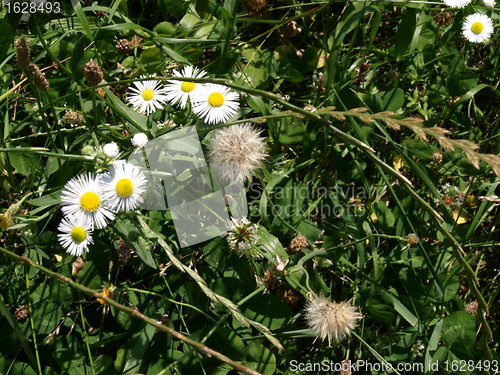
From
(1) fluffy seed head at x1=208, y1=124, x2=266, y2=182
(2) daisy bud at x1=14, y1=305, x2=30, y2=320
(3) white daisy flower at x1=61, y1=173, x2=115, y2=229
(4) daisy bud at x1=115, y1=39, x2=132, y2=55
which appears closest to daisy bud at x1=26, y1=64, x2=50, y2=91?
(3) white daisy flower at x1=61, y1=173, x2=115, y2=229

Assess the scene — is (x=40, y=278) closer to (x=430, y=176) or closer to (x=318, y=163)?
(x=318, y=163)

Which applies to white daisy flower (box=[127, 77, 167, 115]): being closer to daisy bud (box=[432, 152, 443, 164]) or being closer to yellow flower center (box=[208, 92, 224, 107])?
yellow flower center (box=[208, 92, 224, 107])

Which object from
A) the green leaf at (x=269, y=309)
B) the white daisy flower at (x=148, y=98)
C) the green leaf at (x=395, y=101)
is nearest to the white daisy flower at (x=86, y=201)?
the white daisy flower at (x=148, y=98)

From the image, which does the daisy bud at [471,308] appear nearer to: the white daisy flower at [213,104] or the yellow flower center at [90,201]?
the white daisy flower at [213,104]

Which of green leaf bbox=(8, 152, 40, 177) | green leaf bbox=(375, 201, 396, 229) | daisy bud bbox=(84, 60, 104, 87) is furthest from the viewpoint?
green leaf bbox=(375, 201, 396, 229)

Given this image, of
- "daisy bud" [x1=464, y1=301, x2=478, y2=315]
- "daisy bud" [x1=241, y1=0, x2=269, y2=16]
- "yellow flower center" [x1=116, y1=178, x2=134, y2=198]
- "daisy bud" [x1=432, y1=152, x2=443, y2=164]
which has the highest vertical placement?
"daisy bud" [x1=241, y1=0, x2=269, y2=16]

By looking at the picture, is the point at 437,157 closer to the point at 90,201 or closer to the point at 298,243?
the point at 298,243

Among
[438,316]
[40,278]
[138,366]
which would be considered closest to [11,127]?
[40,278]

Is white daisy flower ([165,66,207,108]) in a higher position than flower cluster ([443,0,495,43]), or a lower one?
lower
